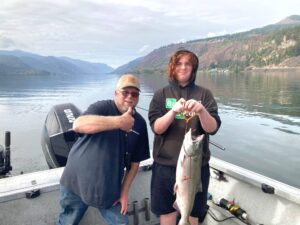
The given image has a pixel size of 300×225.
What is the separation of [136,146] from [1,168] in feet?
10.5

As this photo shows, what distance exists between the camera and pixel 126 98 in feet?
10.1

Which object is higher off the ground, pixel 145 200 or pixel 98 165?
pixel 98 165

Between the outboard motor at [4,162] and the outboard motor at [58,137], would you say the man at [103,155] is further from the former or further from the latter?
the outboard motor at [4,162]

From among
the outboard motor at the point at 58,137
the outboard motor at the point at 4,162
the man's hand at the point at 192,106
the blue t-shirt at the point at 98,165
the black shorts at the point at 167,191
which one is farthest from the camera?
the outboard motor at the point at 58,137

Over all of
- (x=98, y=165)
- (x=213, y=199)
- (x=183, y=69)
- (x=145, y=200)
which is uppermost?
(x=183, y=69)

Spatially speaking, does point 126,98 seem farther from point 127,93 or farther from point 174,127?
point 174,127

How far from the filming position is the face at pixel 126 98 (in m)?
3.05

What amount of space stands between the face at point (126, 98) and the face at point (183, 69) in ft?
1.58

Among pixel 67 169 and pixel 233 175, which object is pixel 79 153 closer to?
pixel 67 169

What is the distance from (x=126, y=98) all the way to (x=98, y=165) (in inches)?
27.5

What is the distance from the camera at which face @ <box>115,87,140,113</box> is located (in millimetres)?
3053

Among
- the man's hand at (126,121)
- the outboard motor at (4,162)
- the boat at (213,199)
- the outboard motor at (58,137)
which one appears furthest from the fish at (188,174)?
the outboard motor at (4,162)

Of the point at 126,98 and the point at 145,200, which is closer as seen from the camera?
the point at 126,98

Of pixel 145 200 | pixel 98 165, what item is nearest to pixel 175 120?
pixel 98 165
